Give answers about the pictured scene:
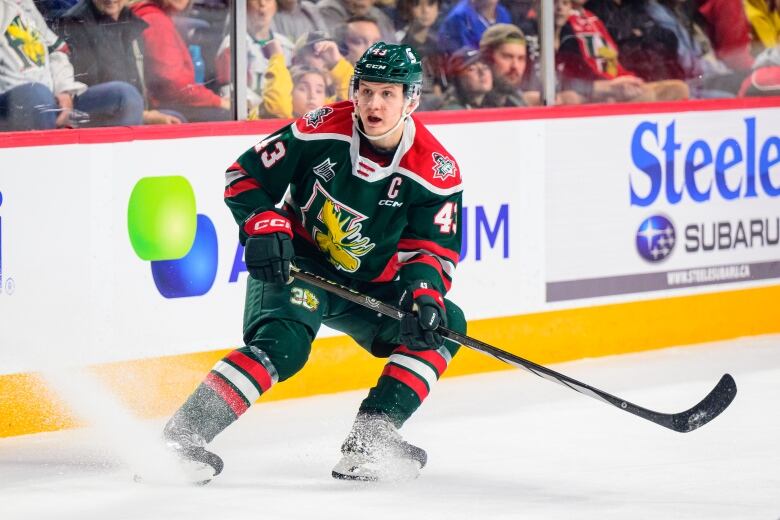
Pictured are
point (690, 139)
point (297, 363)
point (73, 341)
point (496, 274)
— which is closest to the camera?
point (297, 363)

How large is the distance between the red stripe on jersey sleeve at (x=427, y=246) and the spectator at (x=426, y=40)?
1484mm

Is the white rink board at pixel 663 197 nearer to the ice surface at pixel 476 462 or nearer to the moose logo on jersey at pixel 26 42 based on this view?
the ice surface at pixel 476 462

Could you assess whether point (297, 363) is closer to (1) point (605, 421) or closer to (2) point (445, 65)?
(1) point (605, 421)

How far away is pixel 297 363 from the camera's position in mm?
3375

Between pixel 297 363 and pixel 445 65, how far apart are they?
6.38ft

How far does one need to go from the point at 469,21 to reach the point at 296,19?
696 mm

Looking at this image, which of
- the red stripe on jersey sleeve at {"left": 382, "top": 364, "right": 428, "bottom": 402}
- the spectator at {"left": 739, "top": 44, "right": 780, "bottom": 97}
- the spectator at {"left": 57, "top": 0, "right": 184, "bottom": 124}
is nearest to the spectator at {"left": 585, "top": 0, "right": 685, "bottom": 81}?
the spectator at {"left": 739, "top": 44, "right": 780, "bottom": 97}

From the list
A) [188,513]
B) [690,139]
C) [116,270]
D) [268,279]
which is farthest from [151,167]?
[690,139]

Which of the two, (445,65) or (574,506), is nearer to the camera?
(574,506)

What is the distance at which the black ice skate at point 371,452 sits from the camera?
347cm

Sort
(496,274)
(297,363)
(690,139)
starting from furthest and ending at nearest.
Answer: (690,139) < (496,274) < (297,363)

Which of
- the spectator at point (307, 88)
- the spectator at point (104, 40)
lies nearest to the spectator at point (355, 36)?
the spectator at point (307, 88)

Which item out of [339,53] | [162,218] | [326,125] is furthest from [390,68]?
[339,53]

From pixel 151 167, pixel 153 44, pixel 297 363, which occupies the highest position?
pixel 153 44
